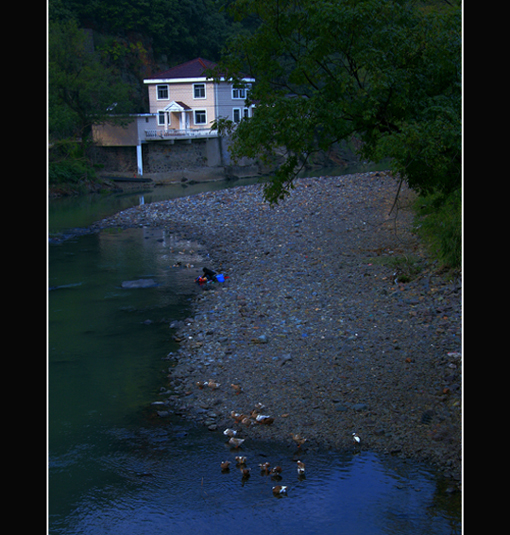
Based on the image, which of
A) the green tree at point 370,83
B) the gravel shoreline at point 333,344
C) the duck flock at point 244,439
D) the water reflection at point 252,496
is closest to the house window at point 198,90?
the gravel shoreline at point 333,344

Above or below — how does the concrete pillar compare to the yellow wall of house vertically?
below

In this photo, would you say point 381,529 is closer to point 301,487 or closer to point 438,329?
point 301,487

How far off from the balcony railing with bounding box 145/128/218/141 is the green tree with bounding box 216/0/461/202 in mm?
37996

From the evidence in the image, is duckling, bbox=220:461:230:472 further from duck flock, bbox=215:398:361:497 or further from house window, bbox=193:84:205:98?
house window, bbox=193:84:205:98

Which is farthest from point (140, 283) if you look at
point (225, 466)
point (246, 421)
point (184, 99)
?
point (184, 99)

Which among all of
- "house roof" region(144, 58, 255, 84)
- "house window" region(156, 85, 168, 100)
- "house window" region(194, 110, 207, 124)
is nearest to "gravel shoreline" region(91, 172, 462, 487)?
"house roof" region(144, 58, 255, 84)

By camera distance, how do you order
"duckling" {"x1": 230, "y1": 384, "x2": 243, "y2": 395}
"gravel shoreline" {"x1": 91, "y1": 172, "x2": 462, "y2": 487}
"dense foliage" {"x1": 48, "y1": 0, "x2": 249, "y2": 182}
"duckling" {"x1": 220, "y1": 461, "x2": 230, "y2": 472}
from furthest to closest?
"dense foliage" {"x1": 48, "y1": 0, "x2": 249, "y2": 182} < "duckling" {"x1": 230, "y1": 384, "x2": 243, "y2": 395} < "gravel shoreline" {"x1": 91, "y1": 172, "x2": 462, "y2": 487} < "duckling" {"x1": 220, "y1": 461, "x2": 230, "y2": 472}

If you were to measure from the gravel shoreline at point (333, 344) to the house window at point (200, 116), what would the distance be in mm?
30671

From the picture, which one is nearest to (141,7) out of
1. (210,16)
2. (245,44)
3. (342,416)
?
(210,16)

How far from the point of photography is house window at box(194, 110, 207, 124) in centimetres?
4675

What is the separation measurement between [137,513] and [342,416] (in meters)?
2.98

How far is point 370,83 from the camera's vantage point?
727cm

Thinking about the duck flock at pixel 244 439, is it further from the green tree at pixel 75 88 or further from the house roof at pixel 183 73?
the house roof at pixel 183 73

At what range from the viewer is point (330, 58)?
811cm
